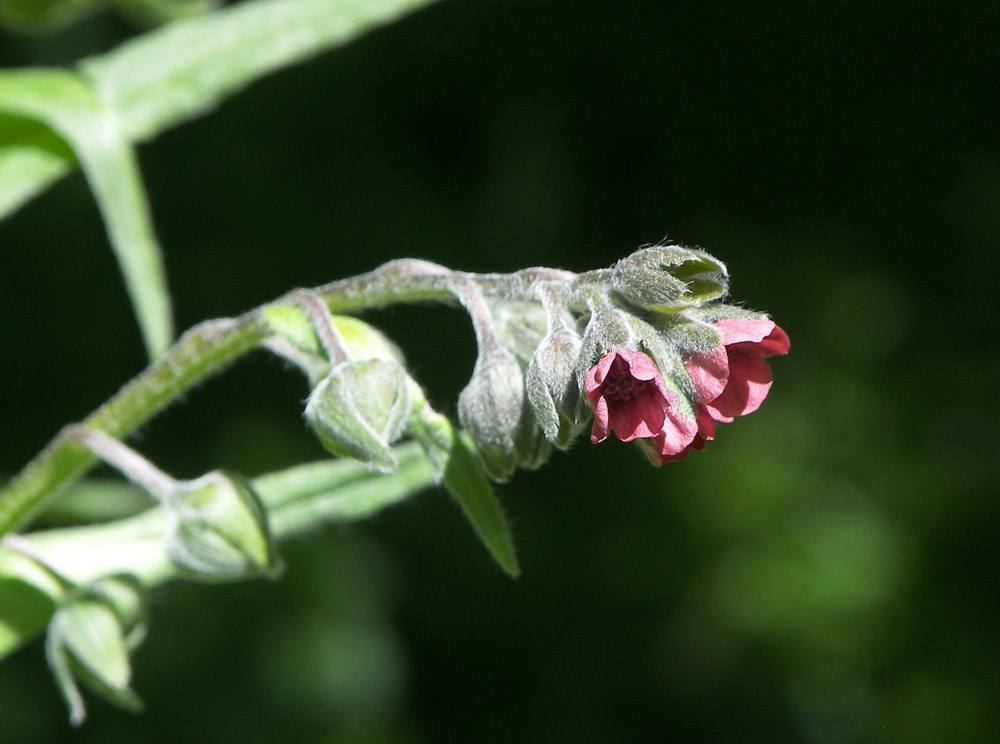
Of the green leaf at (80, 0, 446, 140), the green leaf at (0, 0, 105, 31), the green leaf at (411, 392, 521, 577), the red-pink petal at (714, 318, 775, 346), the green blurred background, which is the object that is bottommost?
the green blurred background

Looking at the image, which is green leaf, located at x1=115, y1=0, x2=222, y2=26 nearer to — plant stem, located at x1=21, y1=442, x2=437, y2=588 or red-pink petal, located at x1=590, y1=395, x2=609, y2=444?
plant stem, located at x1=21, y1=442, x2=437, y2=588

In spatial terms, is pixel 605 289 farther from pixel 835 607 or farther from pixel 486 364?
pixel 835 607

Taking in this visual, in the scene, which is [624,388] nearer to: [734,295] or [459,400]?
[459,400]

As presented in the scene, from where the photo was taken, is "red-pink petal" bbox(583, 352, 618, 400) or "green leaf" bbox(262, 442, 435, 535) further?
"green leaf" bbox(262, 442, 435, 535)

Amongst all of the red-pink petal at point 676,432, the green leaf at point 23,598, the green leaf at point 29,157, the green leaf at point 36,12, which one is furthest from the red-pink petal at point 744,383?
the green leaf at point 36,12

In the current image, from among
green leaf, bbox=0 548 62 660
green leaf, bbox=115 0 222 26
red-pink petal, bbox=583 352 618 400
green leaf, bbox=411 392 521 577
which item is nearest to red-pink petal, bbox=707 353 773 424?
red-pink petal, bbox=583 352 618 400

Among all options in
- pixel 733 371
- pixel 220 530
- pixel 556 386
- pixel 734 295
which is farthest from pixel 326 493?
pixel 734 295
